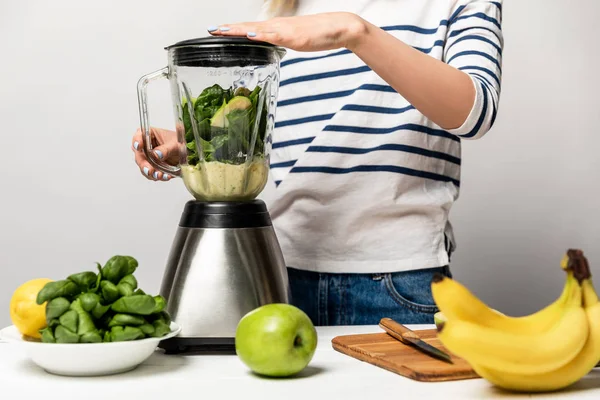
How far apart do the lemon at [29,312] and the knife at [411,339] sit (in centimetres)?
47

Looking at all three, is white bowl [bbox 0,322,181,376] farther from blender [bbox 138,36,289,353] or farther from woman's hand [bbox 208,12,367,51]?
woman's hand [bbox 208,12,367,51]

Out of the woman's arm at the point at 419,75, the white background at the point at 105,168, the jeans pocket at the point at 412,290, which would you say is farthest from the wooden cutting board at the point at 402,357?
the white background at the point at 105,168

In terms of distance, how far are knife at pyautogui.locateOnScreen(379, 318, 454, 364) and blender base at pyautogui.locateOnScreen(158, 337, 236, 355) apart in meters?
0.23

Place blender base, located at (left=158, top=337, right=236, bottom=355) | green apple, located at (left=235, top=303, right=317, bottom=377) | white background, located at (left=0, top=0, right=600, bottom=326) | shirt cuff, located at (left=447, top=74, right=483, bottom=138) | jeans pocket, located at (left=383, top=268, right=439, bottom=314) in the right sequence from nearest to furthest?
green apple, located at (left=235, top=303, right=317, bottom=377) < blender base, located at (left=158, top=337, right=236, bottom=355) < shirt cuff, located at (left=447, top=74, right=483, bottom=138) < jeans pocket, located at (left=383, top=268, right=439, bottom=314) < white background, located at (left=0, top=0, right=600, bottom=326)

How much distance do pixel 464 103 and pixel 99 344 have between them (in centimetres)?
65

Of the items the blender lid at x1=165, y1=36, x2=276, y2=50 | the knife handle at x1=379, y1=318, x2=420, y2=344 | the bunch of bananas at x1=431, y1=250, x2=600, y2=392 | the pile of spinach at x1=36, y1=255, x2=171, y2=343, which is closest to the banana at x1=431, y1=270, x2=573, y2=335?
the bunch of bananas at x1=431, y1=250, x2=600, y2=392

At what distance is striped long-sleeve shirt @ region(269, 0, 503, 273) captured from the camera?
1436 millimetres

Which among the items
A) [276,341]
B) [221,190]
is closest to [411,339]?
[276,341]

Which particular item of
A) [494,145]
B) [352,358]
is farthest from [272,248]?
[494,145]

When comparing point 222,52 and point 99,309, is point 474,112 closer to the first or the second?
point 222,52

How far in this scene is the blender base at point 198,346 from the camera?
107 centimetres

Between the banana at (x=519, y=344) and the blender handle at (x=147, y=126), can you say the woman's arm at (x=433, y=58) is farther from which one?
the banana at (x=519, y=344)

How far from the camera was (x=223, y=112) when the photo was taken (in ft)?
3.66

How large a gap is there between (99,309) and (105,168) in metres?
1.35
